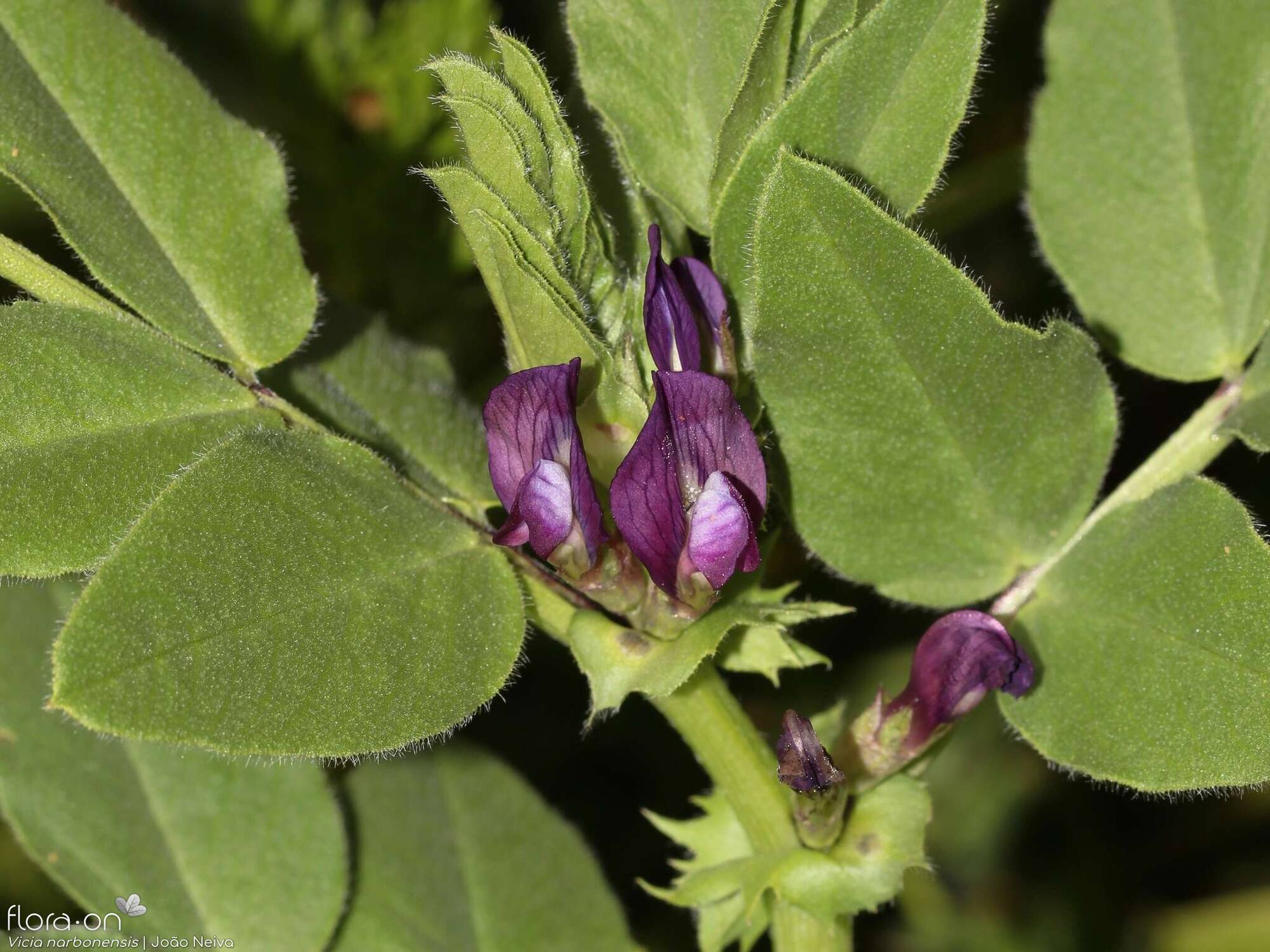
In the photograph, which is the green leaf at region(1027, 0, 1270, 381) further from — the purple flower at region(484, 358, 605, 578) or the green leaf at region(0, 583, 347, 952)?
the green leaf at region(0, 583, 347, 952)

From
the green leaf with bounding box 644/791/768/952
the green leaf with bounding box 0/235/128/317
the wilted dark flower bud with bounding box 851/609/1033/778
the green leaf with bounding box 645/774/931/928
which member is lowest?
the green leaf with bounding box 644/791/768/952

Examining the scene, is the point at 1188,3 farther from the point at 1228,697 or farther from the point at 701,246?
→ the point at 1228,697

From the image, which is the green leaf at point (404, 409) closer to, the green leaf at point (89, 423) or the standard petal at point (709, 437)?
the green leaf at point (89, 423)

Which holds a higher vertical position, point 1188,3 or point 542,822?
point 1188,3

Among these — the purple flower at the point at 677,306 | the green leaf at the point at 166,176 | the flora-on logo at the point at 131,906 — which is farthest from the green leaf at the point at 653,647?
the flora-on logo at the point at 131,906

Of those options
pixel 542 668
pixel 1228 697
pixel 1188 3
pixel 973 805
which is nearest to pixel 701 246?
pixel 1188 3

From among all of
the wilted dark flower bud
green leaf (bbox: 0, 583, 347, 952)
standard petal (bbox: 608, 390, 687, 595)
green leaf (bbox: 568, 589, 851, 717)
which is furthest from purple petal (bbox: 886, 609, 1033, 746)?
green leaf (bbox: 0, 583, 347, 952)
